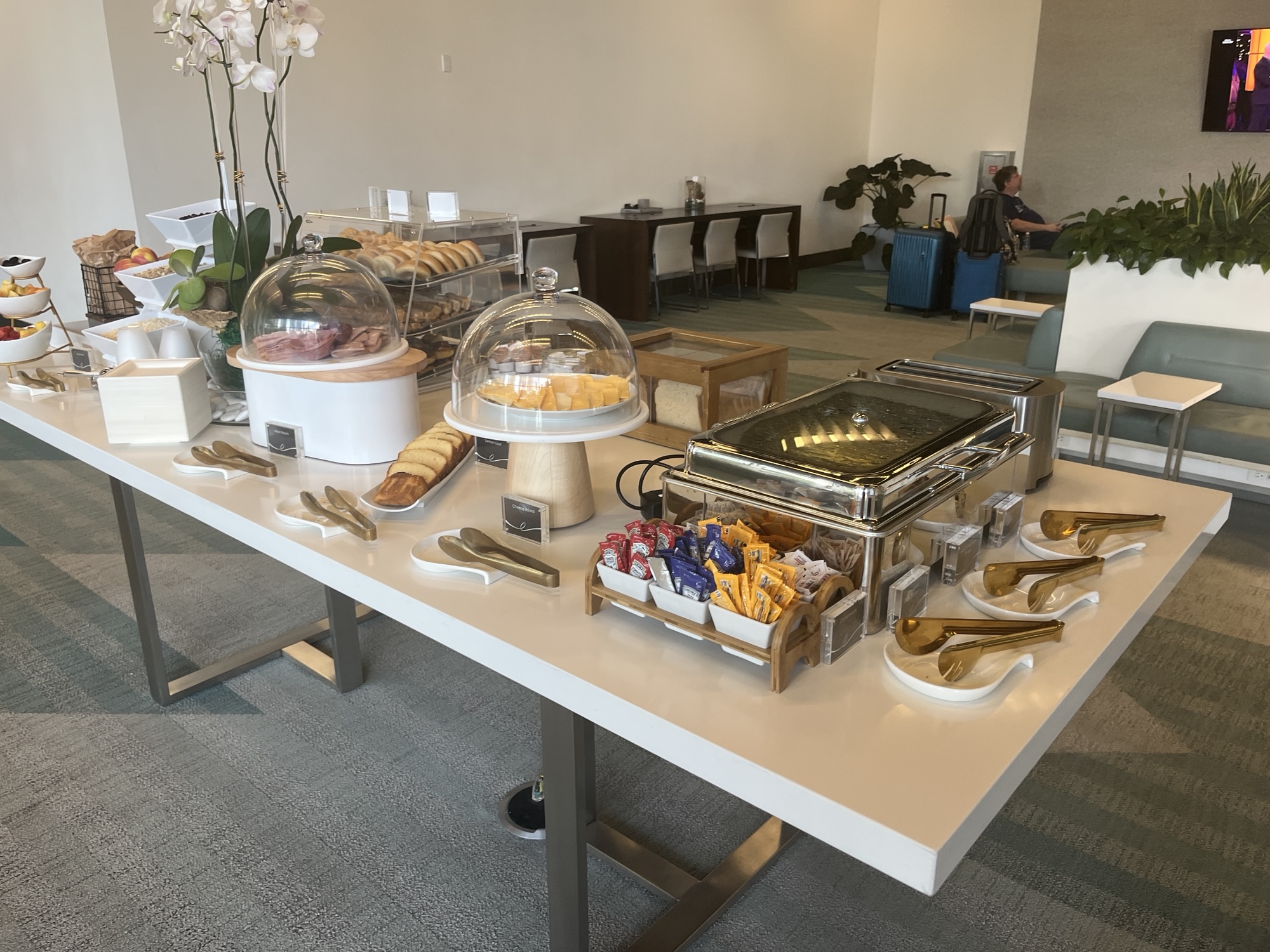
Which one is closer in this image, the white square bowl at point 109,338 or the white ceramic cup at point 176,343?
the white ceramic cup at point 176,343

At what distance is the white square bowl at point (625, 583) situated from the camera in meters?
1.03

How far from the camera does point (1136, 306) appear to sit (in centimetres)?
401

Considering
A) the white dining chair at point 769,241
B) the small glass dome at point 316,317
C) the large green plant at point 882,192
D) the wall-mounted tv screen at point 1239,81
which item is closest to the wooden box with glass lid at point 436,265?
the small glass dome at point 316,317

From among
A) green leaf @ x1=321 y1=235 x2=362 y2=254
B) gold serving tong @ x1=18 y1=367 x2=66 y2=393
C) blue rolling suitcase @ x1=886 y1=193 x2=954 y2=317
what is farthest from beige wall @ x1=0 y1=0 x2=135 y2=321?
blue rolling suitcase @ x1=886 y1=193 x2=954 y2=317

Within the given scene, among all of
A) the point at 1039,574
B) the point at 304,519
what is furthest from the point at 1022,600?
the point at 304,519

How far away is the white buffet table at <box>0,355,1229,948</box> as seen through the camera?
2.65 ft

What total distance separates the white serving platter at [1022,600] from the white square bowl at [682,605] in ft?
1.11

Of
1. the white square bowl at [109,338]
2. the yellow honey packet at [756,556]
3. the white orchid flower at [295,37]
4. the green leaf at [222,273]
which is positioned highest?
the white orchid flower at [295,37]

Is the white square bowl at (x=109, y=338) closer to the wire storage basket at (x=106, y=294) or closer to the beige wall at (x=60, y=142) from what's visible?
the wire storage basket at (x=106, y=294)

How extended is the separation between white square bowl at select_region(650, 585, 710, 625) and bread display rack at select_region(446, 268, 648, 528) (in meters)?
0.28

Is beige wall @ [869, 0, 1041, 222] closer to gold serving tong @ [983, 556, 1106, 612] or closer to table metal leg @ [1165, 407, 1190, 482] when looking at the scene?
table metal leg @ [1165, 407, 1190, 482]

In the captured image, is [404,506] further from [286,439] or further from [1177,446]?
[1177,446]

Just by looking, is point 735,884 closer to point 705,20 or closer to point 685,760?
point 685,760

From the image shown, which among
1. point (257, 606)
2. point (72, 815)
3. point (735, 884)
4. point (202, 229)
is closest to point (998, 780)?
point (735, 884)
